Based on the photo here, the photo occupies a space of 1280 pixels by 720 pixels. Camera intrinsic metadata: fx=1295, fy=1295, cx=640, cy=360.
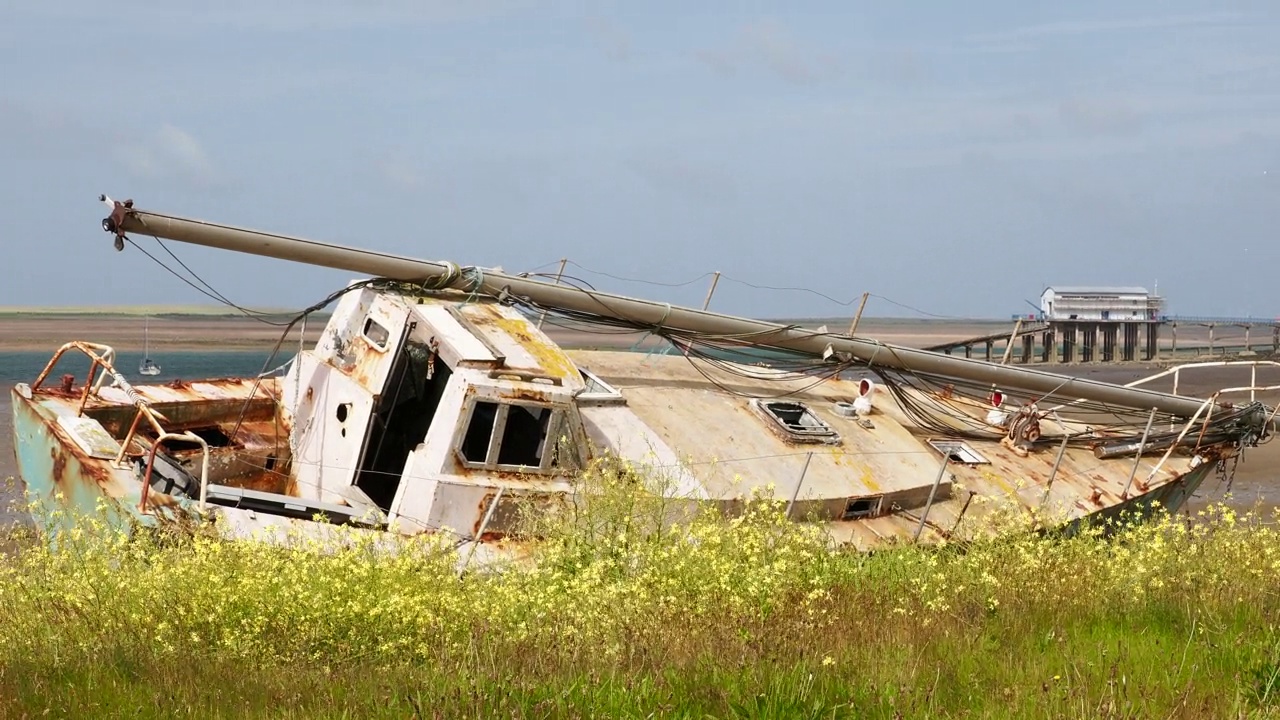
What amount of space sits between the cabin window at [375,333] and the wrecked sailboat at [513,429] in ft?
0.08

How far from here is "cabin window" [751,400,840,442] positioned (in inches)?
579

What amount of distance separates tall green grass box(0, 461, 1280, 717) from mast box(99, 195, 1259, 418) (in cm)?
387

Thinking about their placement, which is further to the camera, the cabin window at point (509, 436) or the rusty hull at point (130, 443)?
the cabin window at point (509, 436)

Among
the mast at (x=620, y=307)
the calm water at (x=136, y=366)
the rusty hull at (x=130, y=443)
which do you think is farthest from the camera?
the calm water at (x=136, y=366)

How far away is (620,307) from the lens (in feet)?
52.0

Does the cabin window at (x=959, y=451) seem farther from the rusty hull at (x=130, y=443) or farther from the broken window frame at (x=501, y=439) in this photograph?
the rusty hull at (x=130, y=443)

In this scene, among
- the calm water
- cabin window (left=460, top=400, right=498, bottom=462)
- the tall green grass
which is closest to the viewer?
Result: the tall green grass

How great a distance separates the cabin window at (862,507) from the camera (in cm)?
1366

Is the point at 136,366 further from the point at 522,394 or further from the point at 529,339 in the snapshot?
the point at 522,394

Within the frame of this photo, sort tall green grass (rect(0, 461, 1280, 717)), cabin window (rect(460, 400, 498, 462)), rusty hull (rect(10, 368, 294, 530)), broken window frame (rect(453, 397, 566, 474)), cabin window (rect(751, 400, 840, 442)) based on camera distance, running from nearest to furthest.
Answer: tall green grass (rect(0, 461, 1280, 717)) → rusty hull (rect(10, 368, 294, 530)) → broken window frame (rect(453, 397, 566, 474)) → cabin window (rect(460, 400, 498, 462)) → cabin window (rect(751, 400, 840, 442))

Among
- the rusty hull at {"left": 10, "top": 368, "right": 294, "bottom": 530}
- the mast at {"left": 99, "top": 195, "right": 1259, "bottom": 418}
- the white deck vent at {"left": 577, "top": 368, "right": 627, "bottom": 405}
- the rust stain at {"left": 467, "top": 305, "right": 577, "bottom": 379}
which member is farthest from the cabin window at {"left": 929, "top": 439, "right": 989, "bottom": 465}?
the rusty hull at {"left": 10, "top": 368, "right": 294, "bottom": 530}

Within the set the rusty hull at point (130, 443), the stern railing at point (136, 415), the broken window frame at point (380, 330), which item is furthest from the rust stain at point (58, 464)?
the broken window frame at point (380, 330)

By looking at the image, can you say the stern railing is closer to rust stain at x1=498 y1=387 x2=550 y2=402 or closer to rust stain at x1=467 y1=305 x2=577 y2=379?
rust stain at x1=498 y1=387 x2=550 y2=402

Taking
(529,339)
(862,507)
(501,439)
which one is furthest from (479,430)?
(862,507)
